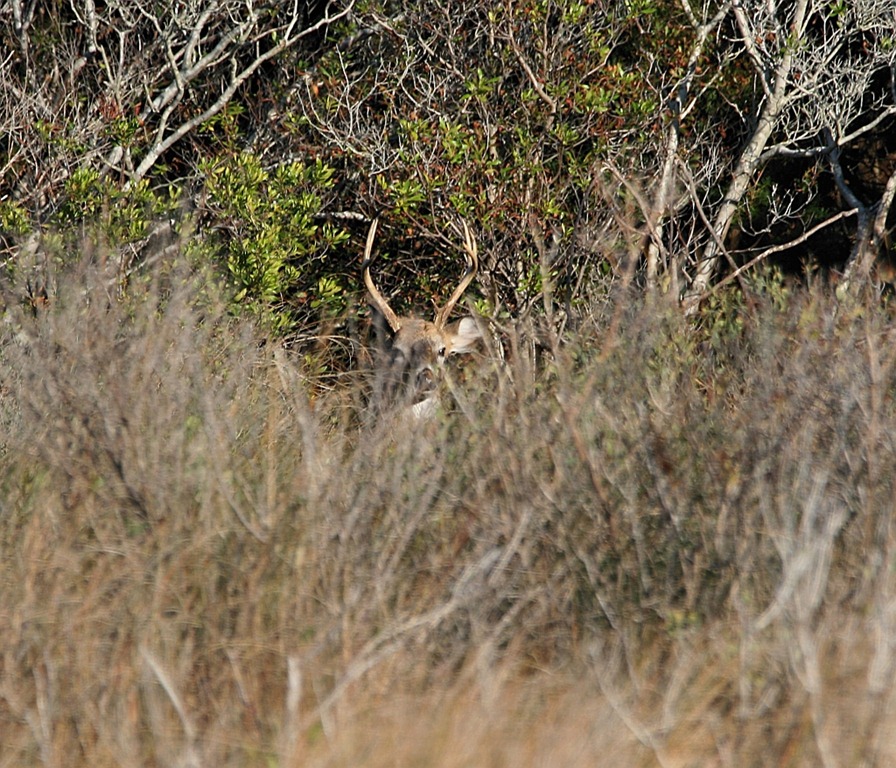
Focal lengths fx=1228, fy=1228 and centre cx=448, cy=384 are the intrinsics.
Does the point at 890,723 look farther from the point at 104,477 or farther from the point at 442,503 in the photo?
the point at 104,477

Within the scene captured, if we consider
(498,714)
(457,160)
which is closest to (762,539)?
(498,714)

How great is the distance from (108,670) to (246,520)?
36.5 inches

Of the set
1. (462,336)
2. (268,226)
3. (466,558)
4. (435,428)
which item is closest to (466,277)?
(462,336)

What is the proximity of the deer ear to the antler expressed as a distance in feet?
0.31

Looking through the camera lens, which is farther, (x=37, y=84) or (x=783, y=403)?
(x=37, y=84)

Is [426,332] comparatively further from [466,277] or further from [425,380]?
[425,380]

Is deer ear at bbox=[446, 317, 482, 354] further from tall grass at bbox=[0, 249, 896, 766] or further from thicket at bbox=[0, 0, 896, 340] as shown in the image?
tall grass at bbox=[0, 249, 896, 766]

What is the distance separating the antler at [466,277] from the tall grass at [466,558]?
249 cm

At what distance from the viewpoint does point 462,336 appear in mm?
9047

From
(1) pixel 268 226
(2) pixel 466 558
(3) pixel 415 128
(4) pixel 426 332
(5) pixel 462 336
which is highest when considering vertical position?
(3) pixel 415 128

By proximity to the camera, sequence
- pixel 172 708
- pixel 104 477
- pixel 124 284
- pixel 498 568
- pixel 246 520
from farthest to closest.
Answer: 1. pixel 124 284
2. pixel 104 477
3. pixel 246 520
4. pixel 498 568
5. pixel 172 708

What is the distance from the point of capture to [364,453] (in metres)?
5.47

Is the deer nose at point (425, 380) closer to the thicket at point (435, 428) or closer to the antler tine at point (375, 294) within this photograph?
the thicket at point (435, 428)

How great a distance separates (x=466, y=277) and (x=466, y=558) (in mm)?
4042
